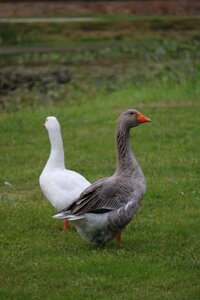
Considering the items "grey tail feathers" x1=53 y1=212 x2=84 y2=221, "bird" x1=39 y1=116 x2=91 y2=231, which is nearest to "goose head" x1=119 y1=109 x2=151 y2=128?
"bird" x1=39 y1=116 x2=91 y2=231

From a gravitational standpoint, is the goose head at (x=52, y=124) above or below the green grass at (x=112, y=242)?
above

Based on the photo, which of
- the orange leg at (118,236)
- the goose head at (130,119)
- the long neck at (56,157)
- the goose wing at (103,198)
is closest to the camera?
the goose wing at (103,198)

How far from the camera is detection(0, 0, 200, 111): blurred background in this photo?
25.0 meters

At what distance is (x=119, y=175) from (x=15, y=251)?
4.13 feet

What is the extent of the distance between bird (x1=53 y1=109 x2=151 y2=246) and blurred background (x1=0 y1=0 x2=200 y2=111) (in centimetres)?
1276

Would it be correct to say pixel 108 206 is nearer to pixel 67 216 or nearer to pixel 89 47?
pixel 67 216

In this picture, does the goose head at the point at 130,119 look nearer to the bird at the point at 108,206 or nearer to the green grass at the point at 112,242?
the bird at the point at 108,206

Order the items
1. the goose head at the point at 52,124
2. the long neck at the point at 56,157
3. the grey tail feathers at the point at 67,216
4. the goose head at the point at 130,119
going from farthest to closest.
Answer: the goose head at the point at 52,124 → the long neck at the point at 56,157 → the goose head at the point at 130,119 → the grey tail feathers at the point at 67,216

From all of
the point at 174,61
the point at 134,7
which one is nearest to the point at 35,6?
the point at 134,7

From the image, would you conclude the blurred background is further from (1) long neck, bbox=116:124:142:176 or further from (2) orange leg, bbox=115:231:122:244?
(2) orange leg, bbox=115:231:122:244

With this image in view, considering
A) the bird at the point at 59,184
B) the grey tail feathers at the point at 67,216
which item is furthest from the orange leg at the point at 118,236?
the bird at the point at 59,184

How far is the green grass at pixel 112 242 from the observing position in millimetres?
7688

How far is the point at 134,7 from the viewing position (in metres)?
48.3

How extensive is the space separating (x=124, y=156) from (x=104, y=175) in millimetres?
3462
